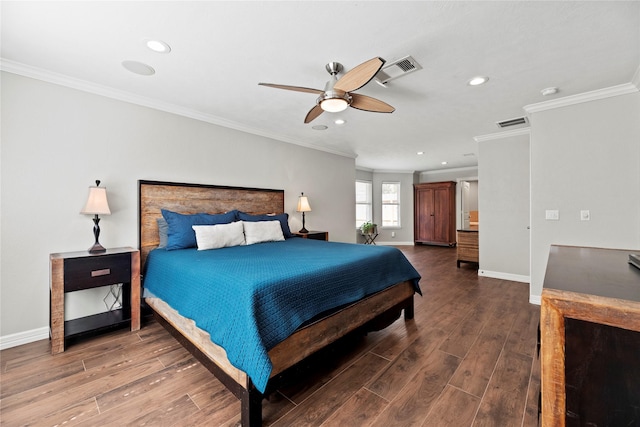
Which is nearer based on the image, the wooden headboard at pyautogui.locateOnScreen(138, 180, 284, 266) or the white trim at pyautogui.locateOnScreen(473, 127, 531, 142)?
the wooden headboard at pyautogui.locateOnScreen(138, 180, 284, 266)

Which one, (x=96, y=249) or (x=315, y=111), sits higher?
(x=315, y=111)

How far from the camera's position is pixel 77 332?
7.75ft

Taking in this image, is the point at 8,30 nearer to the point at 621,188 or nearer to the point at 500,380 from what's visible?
the point at 500,380

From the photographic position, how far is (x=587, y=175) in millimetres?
3014

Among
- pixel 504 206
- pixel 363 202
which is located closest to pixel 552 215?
pixel 504 206

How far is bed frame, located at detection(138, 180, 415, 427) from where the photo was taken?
1546mm

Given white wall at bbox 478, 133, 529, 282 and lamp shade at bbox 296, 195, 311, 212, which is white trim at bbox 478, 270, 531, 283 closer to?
white wall at bbox 478, 133, 529, 282

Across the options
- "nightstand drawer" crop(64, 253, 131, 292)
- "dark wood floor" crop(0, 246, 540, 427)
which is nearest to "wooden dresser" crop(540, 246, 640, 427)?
"dark wood floor" crop(0, 246, 540, 427)

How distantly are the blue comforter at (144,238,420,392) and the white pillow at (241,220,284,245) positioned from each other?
60cm

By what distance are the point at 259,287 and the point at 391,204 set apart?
7898mm

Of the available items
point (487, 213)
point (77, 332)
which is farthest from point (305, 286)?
point (487, 213)

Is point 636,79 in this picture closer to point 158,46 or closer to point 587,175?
point 587,175

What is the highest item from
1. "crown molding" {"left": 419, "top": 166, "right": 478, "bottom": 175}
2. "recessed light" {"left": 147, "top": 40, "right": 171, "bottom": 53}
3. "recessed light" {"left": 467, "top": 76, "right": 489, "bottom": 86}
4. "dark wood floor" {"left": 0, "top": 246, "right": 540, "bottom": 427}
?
"crown molding" {"left": 419, "top": 166, "right": 478, "bottom": 175}

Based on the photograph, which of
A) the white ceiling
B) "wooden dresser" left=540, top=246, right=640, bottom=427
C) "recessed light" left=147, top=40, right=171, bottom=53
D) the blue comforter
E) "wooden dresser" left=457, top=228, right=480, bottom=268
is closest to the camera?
"wooden dresser" left=540, top=246, right=640, bottom=427
